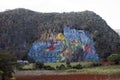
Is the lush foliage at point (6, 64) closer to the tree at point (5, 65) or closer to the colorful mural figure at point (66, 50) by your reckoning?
the tree at point (5, 65)

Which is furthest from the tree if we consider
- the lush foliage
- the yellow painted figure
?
the yellow painted figure

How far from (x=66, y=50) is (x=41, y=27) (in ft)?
26.2

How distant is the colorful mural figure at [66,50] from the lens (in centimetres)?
6750

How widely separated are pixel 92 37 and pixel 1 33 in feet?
55.0

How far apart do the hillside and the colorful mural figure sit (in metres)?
1.93

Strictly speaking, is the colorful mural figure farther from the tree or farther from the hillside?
the tree

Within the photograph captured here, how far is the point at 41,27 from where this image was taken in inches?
2889

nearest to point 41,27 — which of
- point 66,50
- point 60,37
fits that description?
point 60,37

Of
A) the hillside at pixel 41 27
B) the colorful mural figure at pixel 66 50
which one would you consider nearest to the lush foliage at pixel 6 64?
the colorful mural figure at pixel 66 50

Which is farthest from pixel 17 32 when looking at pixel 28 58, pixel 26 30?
pixel 28 58

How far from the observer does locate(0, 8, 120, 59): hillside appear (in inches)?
2803

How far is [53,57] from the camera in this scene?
67.4 m

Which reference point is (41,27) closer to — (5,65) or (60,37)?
(60,37)

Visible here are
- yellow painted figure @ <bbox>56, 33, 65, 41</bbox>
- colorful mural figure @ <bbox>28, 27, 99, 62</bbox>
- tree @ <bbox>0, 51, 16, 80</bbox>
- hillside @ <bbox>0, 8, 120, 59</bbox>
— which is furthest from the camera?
hillside @ <bbox>0, 8, 120, 59</bbox>
